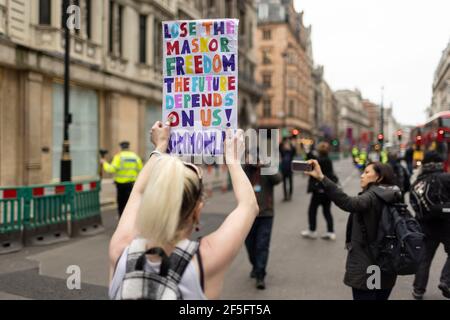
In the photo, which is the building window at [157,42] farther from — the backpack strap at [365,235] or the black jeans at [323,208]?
the backpack strap at [365,235]

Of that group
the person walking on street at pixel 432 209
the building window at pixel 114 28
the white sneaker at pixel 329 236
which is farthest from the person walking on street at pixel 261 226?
the building window at pixel 114 28

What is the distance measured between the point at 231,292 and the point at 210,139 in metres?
2.93

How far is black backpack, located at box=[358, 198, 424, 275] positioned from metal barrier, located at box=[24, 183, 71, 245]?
20.2 feet

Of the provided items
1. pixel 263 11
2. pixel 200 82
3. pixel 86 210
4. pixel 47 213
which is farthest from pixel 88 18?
pixel 263 11

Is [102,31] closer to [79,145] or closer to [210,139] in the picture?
[79,145]

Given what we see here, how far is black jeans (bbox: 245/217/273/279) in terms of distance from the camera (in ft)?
17.8

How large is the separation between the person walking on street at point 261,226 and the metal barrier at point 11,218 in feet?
13.0

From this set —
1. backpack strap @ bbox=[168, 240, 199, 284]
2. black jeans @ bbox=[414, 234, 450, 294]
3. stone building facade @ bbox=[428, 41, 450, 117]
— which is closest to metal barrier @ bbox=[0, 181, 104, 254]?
black jeans @ bbox=[414, 234, 450, 294]

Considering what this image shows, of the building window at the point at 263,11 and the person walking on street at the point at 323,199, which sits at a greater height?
the building window at the point at 263,11

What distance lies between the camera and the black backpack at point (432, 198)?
4.82m

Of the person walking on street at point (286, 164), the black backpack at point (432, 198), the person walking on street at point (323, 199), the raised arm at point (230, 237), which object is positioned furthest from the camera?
the person walking on street at point (286, 164)

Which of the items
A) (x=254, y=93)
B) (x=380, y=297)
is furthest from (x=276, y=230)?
(x=254, y=93)
